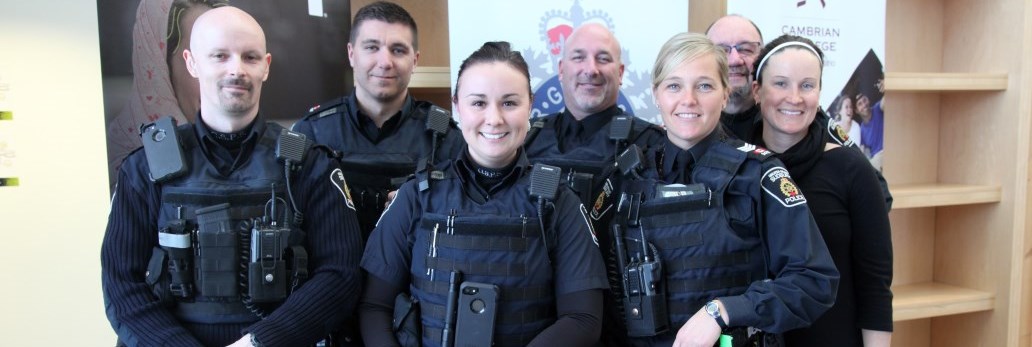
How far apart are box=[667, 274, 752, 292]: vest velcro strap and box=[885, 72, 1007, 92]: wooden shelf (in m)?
1.94

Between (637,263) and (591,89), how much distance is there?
803mm

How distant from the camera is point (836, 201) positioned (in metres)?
1.95

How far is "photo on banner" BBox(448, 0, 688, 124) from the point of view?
270 cm

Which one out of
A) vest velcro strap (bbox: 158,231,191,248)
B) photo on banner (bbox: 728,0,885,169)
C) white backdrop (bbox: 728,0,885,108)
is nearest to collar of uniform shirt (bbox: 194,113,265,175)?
vest velcro strap (bbox: 158,231,191,248)

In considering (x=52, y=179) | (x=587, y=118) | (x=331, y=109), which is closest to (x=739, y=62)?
(x=587, y=118)

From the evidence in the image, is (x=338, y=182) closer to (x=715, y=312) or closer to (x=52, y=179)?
(x=715, y=312)

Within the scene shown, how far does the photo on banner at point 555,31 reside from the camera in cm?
270

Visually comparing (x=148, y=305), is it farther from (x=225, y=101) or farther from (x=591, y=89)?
(x=591, y=89)

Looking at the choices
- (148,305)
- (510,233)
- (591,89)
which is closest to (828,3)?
(591,89)

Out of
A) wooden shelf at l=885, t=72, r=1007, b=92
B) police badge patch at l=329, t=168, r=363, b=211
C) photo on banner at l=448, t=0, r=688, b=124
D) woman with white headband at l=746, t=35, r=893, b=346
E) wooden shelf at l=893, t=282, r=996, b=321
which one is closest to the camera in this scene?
police badge patch at l=329, t=168, r=363, b=211

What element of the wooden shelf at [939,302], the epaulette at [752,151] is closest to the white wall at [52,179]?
the epaulette at [752,151]

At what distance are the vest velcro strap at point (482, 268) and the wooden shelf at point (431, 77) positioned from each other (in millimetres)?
1260

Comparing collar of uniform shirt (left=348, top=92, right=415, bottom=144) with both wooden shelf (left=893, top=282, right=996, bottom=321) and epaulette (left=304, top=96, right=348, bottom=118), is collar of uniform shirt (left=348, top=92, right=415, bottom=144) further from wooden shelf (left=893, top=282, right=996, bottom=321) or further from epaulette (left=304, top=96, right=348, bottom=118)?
wooden shelf (left=893, top=282, right=996, bottom=321)

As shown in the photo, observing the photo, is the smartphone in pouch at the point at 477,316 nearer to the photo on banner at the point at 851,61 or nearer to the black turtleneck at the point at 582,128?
the black turtleneck at the point at 582,128
